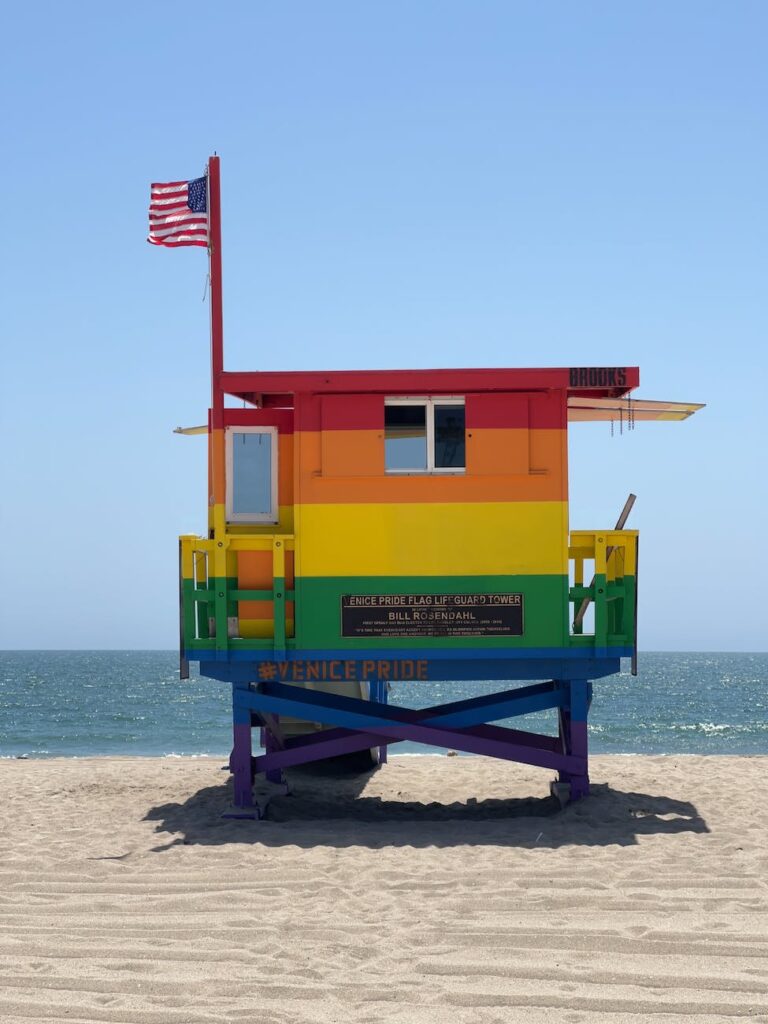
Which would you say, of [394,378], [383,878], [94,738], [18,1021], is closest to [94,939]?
[18,1021]

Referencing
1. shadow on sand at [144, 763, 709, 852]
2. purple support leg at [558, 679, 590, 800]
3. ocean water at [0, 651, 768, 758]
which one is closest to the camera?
shadow on sand at [144, 763, 709, 852]

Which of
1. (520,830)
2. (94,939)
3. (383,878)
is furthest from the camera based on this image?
(520,830)

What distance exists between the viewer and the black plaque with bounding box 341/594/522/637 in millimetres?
11633

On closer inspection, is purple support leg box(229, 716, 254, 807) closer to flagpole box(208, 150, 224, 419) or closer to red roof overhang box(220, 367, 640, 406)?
flagpole box(208, 150, 224, 419)

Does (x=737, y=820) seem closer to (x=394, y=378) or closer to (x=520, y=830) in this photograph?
(x=520, y=830)

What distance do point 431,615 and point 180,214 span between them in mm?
5164

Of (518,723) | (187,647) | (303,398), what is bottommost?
(518,723)

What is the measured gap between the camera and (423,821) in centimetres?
1162

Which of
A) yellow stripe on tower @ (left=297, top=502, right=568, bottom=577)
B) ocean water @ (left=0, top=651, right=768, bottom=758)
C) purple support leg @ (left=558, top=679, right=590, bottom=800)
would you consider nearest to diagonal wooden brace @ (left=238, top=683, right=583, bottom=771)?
purple support leg @ (left=558, top=679, right=590, bottom=800)

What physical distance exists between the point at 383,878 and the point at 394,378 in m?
5.06

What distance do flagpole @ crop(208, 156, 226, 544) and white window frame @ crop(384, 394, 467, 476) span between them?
180cm

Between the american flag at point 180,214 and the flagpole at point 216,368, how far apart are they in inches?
3.5

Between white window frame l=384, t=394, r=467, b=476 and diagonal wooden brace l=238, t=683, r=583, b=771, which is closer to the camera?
white window frame l=384, t=394, r=467, b=476

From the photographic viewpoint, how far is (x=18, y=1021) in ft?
20.2
